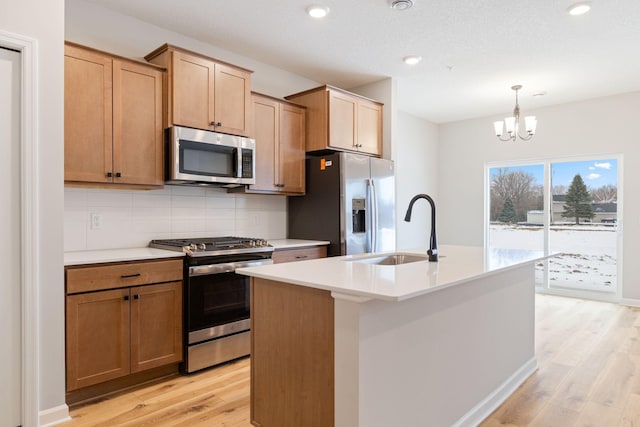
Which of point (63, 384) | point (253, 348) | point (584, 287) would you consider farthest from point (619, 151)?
point (63, 384)

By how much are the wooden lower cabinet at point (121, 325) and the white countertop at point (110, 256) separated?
4cm

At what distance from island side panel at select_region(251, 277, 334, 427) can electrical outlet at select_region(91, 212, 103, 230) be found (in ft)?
5.23

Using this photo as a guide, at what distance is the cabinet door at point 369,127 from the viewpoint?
4.28 metres

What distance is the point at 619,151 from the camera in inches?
196

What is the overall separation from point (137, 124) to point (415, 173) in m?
4.38

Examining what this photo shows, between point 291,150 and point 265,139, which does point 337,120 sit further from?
point 265,139

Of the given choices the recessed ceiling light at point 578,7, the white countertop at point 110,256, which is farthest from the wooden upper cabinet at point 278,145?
the recessed ceiling light at point 578,7

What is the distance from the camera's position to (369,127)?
438cm

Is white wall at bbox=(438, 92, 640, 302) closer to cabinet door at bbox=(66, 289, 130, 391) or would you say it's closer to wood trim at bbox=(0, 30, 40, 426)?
cabinet door at bbox=(66, 289, 130, 391)

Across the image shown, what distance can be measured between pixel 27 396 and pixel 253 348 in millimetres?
1252

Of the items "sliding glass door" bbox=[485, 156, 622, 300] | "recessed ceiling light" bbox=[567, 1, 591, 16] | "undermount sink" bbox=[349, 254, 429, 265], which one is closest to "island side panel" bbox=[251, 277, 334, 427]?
"undermount sink" bbox=[349, 254, 429, 265]

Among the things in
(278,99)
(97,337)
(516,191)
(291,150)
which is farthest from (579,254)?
(97,337)

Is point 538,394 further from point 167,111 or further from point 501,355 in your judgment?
point 167,111

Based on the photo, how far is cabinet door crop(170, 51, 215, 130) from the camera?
9.72 ft
